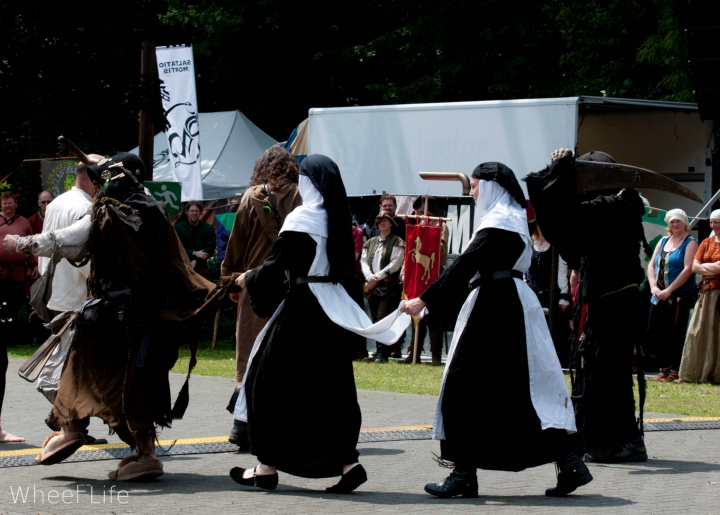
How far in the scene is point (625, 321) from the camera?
7.40 meters

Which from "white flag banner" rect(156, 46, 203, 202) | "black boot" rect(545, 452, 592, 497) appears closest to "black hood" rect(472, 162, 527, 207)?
"black boot" rect(545, 452, 592, 497)

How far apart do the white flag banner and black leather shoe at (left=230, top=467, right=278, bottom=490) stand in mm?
10540

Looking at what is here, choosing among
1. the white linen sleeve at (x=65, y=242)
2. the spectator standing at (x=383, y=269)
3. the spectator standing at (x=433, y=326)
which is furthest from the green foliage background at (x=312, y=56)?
the white linen sleeve at (x=65, y=242)

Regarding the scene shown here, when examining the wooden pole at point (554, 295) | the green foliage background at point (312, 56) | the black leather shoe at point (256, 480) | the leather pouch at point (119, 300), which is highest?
the green foliage background at point (312, 56)

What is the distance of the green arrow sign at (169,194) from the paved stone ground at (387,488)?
21.8ft

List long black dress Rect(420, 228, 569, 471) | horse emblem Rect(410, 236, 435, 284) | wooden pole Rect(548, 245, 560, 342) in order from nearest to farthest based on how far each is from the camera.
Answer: long black dress Rect(420, 228, 569, 471)
wooden pole Rect(548, 245, 560, 342)
horse emblem Rect(410, 236, 435, 284)

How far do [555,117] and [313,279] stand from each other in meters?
7.82

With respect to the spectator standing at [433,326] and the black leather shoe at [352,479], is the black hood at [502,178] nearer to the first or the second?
the black leather shoe at [352,479]

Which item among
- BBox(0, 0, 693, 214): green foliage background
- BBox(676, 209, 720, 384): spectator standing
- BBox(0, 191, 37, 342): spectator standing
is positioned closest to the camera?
BBox(676, 209, 720, 384): spectator standing

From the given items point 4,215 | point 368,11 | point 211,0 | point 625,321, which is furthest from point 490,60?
point 625,321

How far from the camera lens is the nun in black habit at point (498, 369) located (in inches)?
240

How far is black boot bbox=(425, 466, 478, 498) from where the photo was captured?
20.0 feet

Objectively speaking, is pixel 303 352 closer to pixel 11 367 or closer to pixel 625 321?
pixel 625 321

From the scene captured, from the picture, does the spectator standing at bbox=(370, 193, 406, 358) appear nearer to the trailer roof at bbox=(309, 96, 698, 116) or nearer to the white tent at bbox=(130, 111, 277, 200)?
the trailer roof at bbox=(309, 96, 698, 116)
